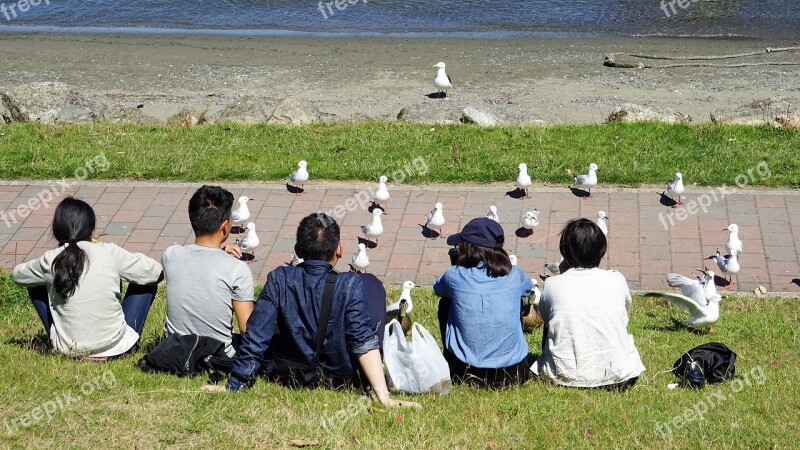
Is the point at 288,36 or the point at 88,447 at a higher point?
the point at 88,447

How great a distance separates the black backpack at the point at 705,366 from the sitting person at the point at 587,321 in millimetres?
479

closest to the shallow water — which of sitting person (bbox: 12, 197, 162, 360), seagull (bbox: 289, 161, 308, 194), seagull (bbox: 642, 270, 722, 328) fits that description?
seagull (bbox: 289, 161, 308, 194)

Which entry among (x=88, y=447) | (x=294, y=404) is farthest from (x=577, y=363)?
(x=88, y=447)

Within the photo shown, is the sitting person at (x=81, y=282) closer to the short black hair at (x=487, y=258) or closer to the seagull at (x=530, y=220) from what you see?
the short black hair at (x=487, y=258)

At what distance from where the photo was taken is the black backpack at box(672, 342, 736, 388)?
21.0ft

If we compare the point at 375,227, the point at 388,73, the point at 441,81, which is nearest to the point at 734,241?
the point at 375,227

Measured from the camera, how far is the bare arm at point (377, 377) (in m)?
5.62

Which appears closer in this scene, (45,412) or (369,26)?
(45,412)

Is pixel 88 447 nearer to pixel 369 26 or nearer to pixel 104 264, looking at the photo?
pixel 104 264

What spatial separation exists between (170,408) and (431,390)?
1.50 m

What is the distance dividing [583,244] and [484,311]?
2.40 feet

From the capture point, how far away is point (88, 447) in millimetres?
5152

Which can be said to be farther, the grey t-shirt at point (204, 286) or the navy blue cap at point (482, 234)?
the grey t-shirt at point (204, 286)

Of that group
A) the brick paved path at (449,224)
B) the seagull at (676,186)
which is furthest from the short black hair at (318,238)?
the seagull at (676,186)
